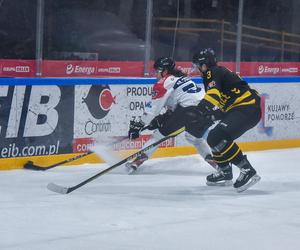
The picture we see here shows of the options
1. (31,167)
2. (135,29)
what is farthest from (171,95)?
(135,29)

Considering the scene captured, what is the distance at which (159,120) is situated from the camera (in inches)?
328

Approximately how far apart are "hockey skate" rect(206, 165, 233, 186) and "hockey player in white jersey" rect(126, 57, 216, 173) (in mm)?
591

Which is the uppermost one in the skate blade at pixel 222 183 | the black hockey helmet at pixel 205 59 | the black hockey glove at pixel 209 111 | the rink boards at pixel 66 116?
the black hockey helmet at pixel 205 59

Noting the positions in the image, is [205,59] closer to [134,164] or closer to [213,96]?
[213,96]

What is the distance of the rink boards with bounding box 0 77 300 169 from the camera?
8.19 meters

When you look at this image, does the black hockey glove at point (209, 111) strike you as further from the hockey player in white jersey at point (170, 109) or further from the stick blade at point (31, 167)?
the stick blade at point (31, 167)

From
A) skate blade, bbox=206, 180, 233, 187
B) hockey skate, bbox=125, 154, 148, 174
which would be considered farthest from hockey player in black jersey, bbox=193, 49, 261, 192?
hockey skate, bbox=125, 154, 148, 174

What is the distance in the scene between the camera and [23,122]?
8281 millimetres

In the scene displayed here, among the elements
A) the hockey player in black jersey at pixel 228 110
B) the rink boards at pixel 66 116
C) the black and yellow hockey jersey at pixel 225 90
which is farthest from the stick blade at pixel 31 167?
the black and yellow hockey jersey at pixel 225 90

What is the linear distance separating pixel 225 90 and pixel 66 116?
2087 mm

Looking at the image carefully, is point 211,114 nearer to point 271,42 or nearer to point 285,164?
point 285,164

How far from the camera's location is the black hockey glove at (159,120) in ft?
27.2

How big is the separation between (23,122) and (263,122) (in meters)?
3.52

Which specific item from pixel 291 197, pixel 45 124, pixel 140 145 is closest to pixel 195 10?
pixel 140 145
